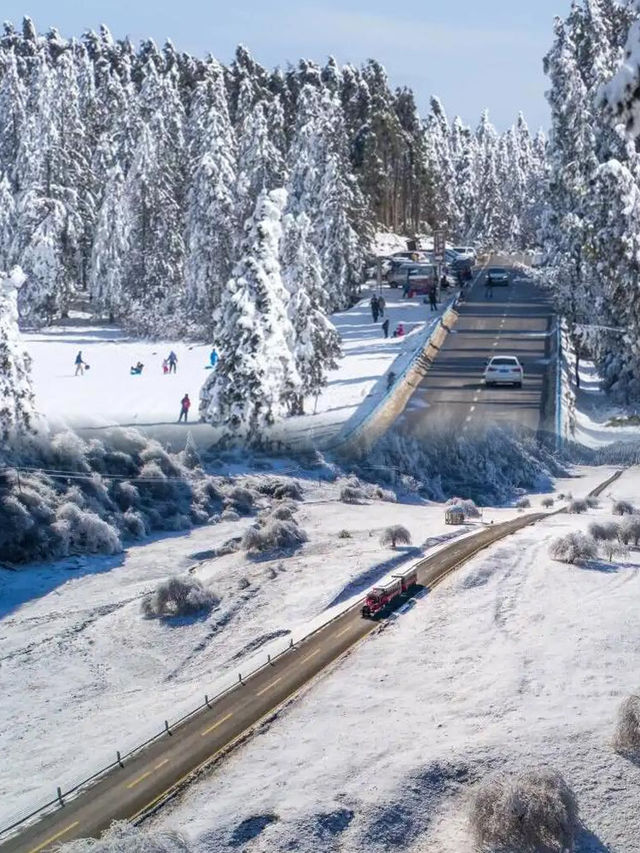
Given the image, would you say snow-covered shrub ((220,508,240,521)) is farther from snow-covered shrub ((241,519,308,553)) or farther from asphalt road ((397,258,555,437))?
asphalt road ((397,258,555,437))

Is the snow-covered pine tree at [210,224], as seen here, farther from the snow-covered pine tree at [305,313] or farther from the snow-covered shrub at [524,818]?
the snow-covered shrub at [524,818]

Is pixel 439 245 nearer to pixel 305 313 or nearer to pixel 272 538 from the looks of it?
pixel 305 313

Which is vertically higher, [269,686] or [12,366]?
[12,366]

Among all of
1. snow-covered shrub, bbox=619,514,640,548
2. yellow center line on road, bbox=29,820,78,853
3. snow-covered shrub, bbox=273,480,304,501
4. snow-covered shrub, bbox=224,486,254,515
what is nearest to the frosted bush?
snow-covered shrub, bbox=224,486,254,515

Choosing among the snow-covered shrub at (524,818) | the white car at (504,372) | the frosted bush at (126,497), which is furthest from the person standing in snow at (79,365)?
the snow-covered shrub at (524,818)

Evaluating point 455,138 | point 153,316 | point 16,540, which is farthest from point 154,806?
point 455,138

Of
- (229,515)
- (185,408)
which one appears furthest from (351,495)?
(185,408)
